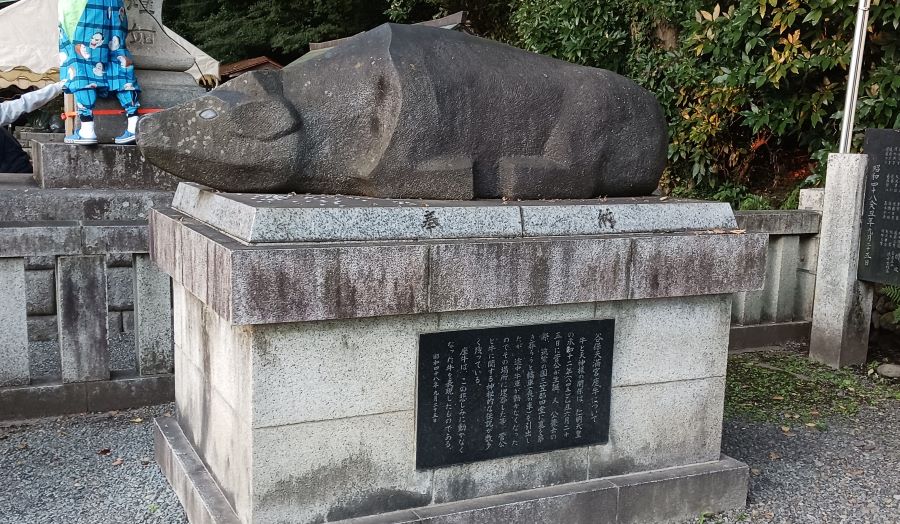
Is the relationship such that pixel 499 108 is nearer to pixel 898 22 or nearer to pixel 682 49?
pixel 898 22

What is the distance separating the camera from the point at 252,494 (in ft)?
9.65

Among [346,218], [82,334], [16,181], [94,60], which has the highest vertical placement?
[94,60]

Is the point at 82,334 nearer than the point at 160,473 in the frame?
No

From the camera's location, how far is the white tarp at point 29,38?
40.0 feet

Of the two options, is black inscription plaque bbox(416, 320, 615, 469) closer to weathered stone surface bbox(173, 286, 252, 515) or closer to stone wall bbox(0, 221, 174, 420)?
weathered stone surface bbox(173, 286, 252, 515)

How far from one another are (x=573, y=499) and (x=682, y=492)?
0.60 metres

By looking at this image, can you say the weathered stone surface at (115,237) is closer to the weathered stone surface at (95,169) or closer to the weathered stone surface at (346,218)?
the weathered stone surface at (95,169)

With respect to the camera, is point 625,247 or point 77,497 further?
point 77,497

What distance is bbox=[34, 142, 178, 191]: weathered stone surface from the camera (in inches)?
251

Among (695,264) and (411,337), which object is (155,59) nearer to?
(411,337)

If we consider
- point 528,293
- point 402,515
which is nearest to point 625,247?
point 528,293

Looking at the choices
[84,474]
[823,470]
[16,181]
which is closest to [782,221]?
[823,470]

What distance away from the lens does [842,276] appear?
6.35m

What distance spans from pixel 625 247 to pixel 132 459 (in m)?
2.86
